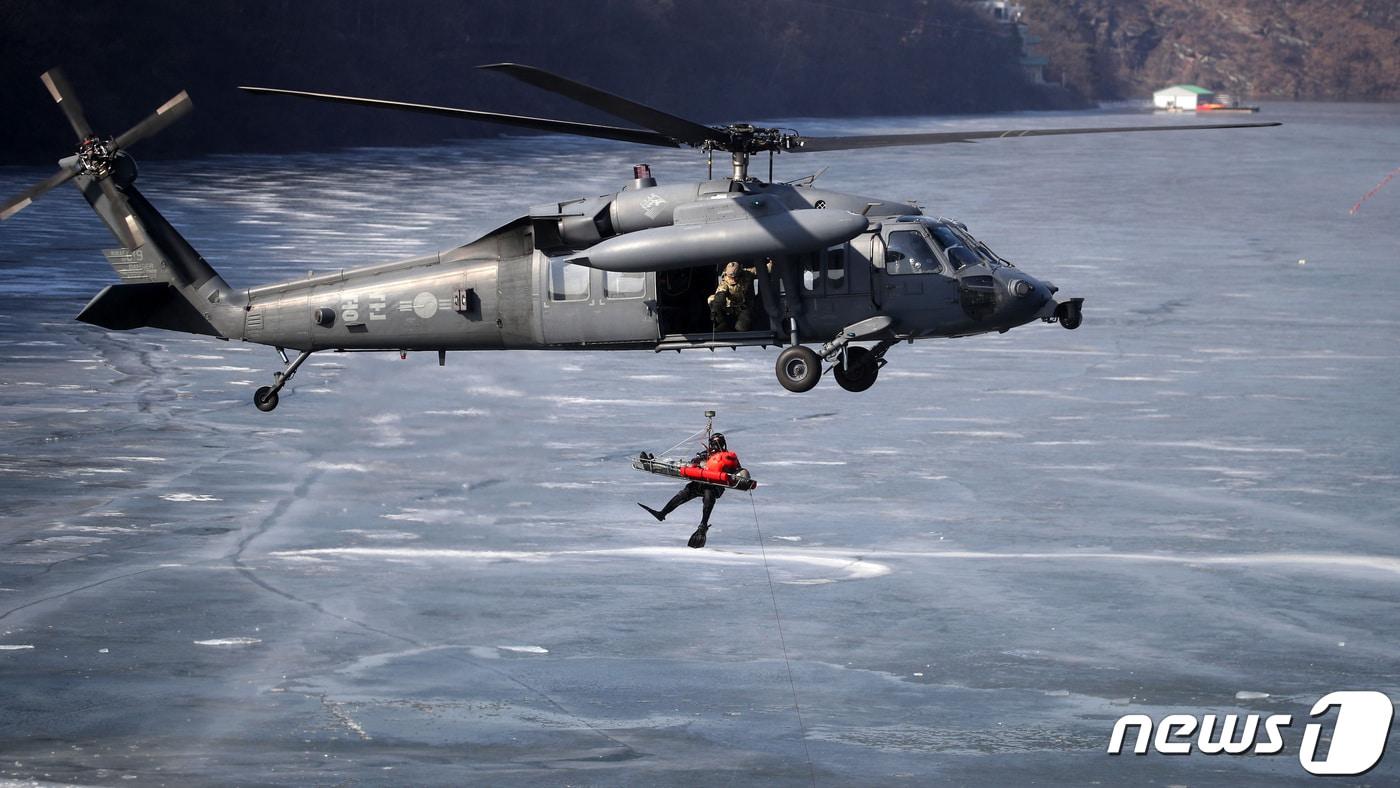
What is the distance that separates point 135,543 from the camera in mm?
105000

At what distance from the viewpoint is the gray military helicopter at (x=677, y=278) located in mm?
33469

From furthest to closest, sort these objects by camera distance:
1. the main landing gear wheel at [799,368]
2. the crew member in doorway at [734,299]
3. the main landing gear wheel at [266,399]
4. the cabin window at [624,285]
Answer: the main landing gear wheel at [266,399] → the cabin window at [624,285] → the crew member in doorway at [734,299] → the main landing gear wheel at [799,368]

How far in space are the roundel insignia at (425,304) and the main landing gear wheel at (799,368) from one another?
7975mm

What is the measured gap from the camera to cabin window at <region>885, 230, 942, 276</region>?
35.7 metres

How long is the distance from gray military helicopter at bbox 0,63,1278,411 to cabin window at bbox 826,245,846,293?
0.03 meters

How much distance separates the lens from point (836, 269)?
117ft

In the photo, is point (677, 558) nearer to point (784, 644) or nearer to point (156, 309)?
point (784, 644)

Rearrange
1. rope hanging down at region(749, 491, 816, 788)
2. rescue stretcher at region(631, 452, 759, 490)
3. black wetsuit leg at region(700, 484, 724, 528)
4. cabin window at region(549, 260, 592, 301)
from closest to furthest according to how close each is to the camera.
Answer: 1. rescue stretcher at region(631, 452, 759, 490)
2. cabin window at region(549, 260, 592, 301)
3. black wetsuit leg at region(700, 484, 724, 528)
4. rope hanging down at region(749, 491, 816, 788)

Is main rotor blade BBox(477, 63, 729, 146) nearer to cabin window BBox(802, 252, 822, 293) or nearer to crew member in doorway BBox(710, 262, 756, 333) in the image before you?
crew member in doorway BBox(710, 262, 756, 333)

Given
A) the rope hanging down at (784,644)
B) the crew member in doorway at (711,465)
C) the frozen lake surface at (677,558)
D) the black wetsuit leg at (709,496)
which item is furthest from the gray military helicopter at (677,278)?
the rope hanging down at (784,644)

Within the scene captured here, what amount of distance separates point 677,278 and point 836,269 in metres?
3.23

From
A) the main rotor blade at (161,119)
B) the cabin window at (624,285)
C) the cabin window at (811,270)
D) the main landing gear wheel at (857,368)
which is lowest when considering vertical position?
the main landing gear wheel at (857,368)

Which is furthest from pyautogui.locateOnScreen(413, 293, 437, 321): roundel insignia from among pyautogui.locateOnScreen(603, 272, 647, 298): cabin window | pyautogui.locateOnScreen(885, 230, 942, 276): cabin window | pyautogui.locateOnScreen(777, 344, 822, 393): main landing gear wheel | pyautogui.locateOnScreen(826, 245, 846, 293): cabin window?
pyautogui.locateOnScreen(885, 230, 942, 276): cabin window

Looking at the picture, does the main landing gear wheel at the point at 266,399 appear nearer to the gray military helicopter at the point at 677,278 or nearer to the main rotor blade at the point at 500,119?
the gray military helicopter at the point at 677,278
